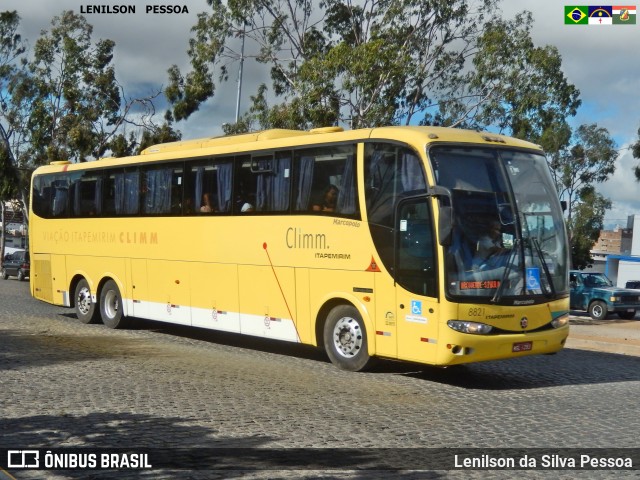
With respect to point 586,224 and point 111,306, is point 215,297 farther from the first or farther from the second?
point 586,224

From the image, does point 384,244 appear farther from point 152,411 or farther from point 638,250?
point 638,250

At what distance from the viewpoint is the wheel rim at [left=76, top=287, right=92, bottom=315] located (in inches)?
787

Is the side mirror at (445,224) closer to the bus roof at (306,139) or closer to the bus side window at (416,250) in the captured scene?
the bus side window at (416,250)

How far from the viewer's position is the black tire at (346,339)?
13.1 meters

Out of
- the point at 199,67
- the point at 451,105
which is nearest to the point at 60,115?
the point at 199,67

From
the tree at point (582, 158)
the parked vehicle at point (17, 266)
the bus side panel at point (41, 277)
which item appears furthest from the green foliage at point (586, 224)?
the bus side panel at point (41, 277)

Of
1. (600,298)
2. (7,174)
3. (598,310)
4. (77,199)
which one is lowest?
(598,310)

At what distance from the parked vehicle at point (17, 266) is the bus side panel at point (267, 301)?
3534cm

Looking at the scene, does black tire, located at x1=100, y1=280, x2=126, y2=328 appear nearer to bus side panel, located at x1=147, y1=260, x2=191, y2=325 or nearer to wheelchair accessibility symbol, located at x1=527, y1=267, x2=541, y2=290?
bus side panel, located at x1=147, y1=260, x2=191, y2=325

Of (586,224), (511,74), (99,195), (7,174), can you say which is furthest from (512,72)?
(586,224)

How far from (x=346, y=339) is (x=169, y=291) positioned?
5345mm

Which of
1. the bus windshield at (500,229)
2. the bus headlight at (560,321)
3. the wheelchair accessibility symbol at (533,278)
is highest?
the bus windshield at (500,229)

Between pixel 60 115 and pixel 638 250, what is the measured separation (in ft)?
149

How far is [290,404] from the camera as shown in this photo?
9.90 meters
